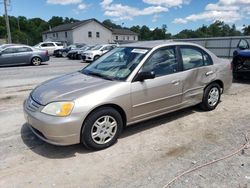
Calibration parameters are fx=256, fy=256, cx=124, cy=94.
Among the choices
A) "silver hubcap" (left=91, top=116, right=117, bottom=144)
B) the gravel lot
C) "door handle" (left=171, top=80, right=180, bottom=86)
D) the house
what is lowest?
the gravel lot

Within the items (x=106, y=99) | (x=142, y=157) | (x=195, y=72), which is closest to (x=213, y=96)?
(x=195, y=72)

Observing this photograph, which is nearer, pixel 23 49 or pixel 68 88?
pixel 68 88

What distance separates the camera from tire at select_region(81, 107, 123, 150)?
3746mm

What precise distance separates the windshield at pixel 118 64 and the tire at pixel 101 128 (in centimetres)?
68

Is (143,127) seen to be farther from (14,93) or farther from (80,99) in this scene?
(14,93)

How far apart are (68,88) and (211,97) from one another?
326 cm

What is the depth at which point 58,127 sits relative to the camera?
11.6 feet

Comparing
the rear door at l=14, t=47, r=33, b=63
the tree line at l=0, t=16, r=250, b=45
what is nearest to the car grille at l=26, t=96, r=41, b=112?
the rear door at l=14, t=47, r=33, b=63

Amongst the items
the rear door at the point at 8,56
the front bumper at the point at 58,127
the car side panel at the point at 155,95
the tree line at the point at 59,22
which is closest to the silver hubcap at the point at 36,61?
the rear door at the point at 8,56

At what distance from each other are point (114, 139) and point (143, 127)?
93 cm

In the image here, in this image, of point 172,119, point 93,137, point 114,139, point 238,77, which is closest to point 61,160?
point 93,137

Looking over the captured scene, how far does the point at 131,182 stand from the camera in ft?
10.2

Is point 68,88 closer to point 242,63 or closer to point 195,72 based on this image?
point 195,72

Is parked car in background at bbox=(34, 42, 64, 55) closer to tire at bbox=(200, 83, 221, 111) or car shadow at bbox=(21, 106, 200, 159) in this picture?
car shadow at bbox=(21, 106, 200, 159)
